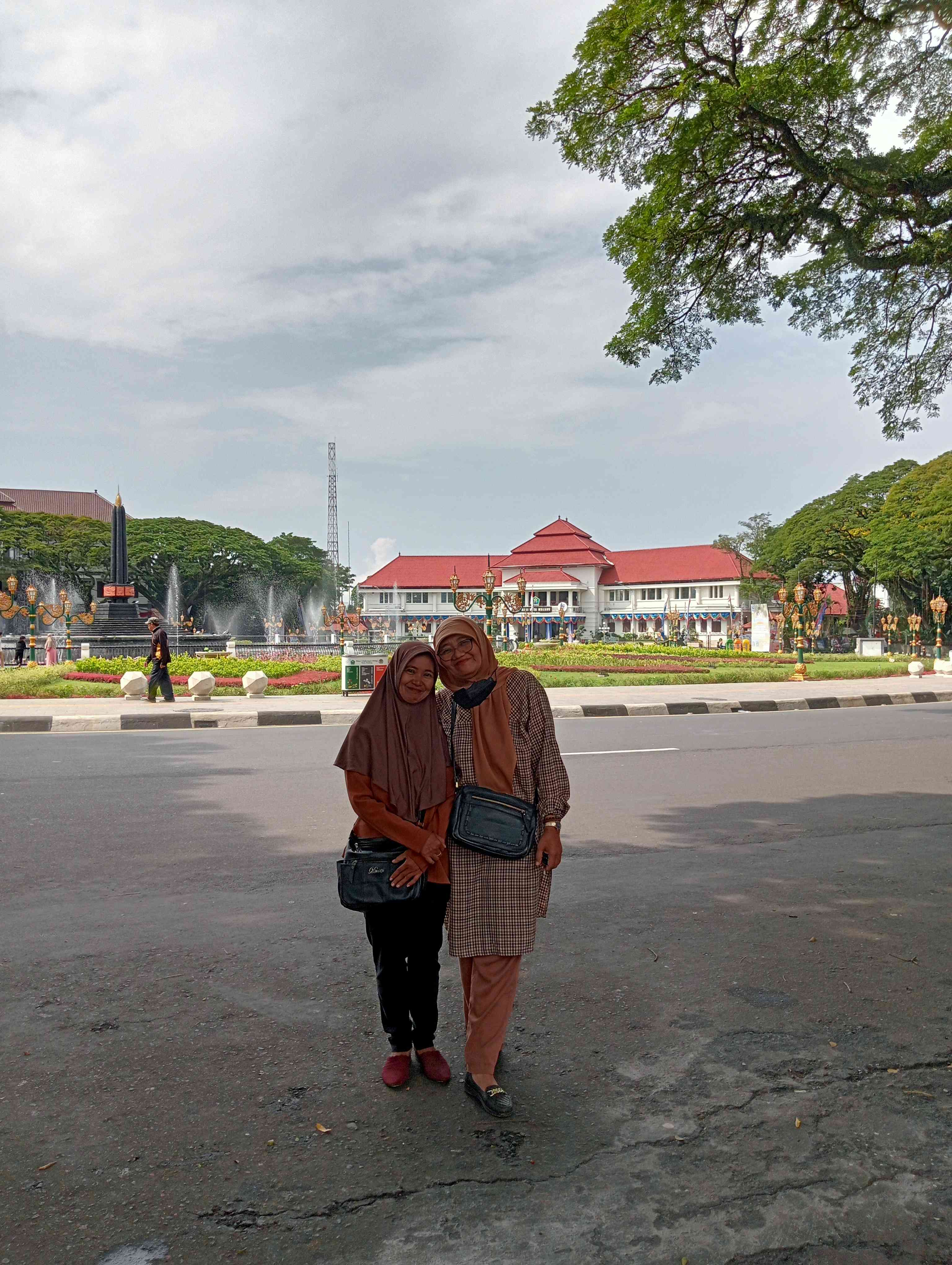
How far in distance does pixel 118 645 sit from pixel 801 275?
2086 centimetres

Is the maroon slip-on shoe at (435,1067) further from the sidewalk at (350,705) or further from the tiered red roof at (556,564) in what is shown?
the tiered red roof at (556,564)

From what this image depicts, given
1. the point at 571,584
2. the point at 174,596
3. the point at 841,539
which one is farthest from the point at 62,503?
the point at 841,539

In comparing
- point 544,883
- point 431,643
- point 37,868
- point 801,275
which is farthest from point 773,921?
point 801,275

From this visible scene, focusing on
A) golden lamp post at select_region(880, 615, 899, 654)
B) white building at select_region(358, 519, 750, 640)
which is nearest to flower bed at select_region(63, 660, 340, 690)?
golden lamp post at select_region(880, 615, 899, 654)

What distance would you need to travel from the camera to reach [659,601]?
78.6 m

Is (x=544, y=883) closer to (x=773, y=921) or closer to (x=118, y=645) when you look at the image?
(x=773, y=921)

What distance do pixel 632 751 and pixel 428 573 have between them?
74.2m

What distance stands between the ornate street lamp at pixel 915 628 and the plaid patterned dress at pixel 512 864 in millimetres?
43189

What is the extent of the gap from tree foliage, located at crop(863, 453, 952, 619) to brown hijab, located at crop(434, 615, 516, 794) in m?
43.1

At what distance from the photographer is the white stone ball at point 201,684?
16344 millimetres

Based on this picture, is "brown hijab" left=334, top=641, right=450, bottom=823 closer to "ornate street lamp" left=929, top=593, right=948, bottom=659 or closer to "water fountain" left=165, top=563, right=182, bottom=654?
"ornate street lamp" left=929, top=593, right=948, bottom=659

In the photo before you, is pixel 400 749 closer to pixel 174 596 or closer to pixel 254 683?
pixel 254 683

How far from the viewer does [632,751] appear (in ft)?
34.4

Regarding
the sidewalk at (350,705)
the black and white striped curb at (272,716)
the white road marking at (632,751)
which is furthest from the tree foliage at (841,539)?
the white road marking at (632,751)
